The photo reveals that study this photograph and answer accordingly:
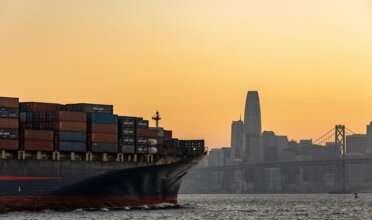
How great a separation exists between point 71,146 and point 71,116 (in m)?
3.36

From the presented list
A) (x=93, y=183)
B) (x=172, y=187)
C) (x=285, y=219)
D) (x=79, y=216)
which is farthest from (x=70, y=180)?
(x=285, y=219)

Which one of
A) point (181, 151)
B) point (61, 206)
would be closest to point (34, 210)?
point (61, 206)

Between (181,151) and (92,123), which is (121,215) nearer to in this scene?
(92,123)

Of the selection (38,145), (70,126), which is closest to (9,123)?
(38,145)

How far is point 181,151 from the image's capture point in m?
112

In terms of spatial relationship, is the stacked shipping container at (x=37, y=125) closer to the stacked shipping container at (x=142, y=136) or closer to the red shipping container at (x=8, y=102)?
the red shipping container at (x=8, y=102)

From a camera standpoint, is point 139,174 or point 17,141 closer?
point 17,141

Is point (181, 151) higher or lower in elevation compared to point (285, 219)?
higher

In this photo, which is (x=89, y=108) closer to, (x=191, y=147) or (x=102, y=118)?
(x=102, y=118)

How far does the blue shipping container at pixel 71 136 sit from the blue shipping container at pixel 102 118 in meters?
2.04

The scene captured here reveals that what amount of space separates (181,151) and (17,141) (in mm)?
25580

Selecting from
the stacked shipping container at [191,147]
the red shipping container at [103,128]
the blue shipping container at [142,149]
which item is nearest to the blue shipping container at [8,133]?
the red shipping container at [103,128]

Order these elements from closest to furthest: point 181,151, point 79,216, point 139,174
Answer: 1. point 79,216
2. point 139,174
3. point 181,151

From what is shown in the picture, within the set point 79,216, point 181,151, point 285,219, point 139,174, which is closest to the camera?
point 79,216
